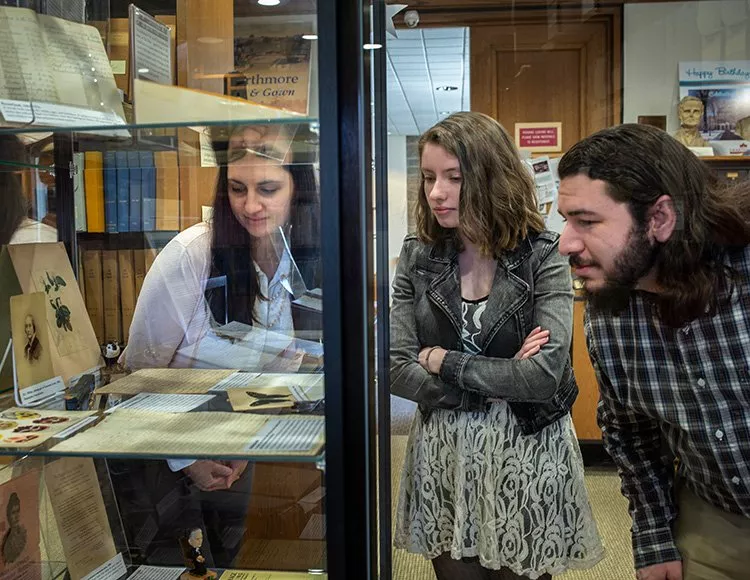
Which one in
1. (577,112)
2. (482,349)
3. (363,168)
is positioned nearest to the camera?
(363,168)

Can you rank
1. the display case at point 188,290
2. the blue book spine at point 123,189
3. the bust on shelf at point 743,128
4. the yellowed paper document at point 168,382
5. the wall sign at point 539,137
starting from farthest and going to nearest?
1. the wall sign at point 539,137
2. the bust on shelf at point 743,128
3. the blue book spine at point 123,189
4. the yellowed paper document at point 168,382
5. the display case at point 188,290

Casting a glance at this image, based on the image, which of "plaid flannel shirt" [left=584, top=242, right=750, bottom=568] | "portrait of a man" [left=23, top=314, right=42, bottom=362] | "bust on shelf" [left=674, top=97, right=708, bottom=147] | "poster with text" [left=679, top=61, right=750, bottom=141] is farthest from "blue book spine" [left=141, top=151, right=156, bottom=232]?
"poster with text" [left=679, top=61, right=750, bottom=141]

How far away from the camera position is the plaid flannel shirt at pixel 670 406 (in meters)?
0.98

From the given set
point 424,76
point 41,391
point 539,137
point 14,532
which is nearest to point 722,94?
point 539,137

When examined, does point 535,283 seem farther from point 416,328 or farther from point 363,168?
point 363,168

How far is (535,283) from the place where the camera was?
1.14 m

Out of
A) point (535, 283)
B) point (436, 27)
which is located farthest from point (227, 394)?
point (436, 27)

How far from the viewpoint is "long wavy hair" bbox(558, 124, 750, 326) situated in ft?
3.19

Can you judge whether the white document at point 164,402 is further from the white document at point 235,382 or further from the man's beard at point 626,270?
the man's beard at point 626,270

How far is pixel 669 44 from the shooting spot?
1.38 meters

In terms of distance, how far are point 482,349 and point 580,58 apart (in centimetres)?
77

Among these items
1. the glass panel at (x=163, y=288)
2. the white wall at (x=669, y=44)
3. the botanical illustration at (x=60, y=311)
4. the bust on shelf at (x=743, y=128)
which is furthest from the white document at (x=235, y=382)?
the bust on shelf at (x=743, y=128)

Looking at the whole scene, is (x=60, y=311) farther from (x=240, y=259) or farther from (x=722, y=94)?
(x=722, y=94)

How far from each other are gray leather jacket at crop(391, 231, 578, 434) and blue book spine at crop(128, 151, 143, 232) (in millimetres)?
464
